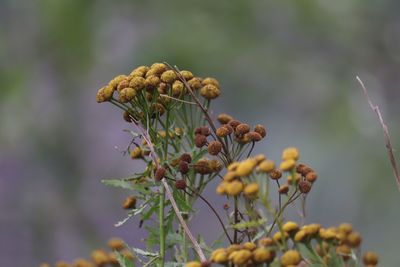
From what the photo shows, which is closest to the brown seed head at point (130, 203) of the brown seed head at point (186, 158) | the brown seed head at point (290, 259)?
the brown seed head at point (186, 158)

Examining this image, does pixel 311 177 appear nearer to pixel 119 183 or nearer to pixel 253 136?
pixel 253 136

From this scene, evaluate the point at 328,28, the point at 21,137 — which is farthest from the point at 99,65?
the point at 328,28

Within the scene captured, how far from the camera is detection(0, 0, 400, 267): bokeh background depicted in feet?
13.3

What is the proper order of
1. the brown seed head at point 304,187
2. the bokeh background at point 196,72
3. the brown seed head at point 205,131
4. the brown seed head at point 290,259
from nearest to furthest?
1. the brown seed head at point 290,259
2. the brown seed head at point 304,187
3. the brown seed head at point 205,131
4. the bokeh background at point 196,72

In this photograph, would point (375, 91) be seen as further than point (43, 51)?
No

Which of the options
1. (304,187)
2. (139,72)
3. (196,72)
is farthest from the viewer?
(196,72)

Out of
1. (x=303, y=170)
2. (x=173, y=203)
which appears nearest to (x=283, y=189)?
(x=303, y=170)

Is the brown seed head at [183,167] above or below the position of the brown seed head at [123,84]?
below

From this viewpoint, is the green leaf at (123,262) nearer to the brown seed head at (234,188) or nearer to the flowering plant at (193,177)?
the flowering plant at (193,177)

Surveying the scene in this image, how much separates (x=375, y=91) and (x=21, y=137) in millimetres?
A: 1699

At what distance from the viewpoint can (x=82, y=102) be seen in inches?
181

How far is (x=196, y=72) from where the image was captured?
4121 millimetres

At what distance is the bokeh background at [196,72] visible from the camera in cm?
407

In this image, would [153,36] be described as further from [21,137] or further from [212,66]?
[21,137]
